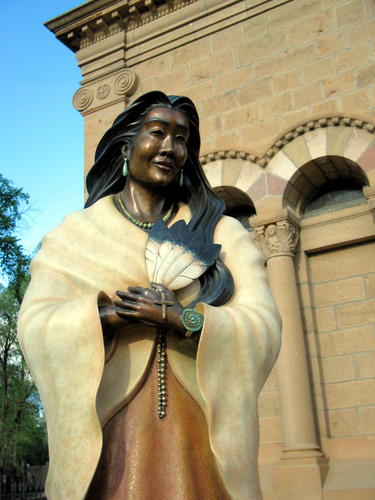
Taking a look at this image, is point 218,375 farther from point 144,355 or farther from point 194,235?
point 194,235

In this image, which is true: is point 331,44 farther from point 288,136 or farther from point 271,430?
point 271,430

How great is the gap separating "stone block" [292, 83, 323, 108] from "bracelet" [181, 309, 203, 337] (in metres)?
6.20

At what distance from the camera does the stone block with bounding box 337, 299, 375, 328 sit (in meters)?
6.83

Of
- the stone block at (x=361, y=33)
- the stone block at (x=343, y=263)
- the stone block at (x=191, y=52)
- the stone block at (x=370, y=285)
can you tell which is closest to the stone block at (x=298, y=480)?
the stone block at (x=370, y=285)

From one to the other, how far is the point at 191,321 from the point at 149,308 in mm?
151

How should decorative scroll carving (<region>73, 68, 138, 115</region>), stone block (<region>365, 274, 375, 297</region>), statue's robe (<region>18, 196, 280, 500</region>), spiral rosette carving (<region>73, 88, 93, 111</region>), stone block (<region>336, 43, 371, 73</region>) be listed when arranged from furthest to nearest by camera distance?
spiral rosette carving (<region>73, 88, 93, 111</region>) → decorative scroll carving (<region>73, 68, 138, 115</region>) → stone block (<region>336, 43, 371, 73</region>) → stone block (<region>365, 274, 375, 297</region>) → statue's robe (<region>18, 196, 280, 500</region>)

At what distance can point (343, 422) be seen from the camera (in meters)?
6.61

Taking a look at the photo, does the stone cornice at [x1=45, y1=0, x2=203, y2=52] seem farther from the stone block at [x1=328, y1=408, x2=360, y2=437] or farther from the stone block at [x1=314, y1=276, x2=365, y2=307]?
the stone block at [x1=328, y1=408, x2=360, y2=437]

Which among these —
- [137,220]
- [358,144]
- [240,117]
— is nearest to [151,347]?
[137,220]

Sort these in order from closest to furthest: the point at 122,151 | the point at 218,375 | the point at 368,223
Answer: the point at 218,375 → the point at 122,151 → the point at 368,223

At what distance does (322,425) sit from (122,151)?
5344 millimetres

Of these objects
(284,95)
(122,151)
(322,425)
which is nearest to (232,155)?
(284,95)

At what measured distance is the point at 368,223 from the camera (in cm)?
702

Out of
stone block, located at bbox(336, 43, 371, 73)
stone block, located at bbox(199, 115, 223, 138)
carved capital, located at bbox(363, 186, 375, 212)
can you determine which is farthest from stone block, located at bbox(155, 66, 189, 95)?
carved capital, located at bbox(363, 186, 375, 212)
